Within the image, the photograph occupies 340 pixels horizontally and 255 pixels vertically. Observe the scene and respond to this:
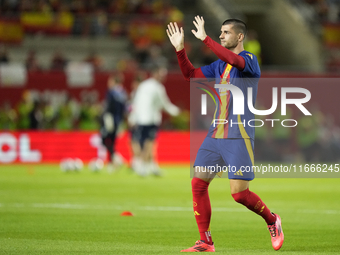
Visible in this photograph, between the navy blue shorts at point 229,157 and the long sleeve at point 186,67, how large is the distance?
28.4 inches

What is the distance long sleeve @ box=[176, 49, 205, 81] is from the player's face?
443mm

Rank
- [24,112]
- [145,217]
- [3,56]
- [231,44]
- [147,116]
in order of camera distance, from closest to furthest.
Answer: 1. [231,44]
2. [145,217]
3. [147,116]
4. [24,112]
5. [3,56]

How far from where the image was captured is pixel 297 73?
2562 centimetres

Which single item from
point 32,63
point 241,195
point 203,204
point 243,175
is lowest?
point 203,204

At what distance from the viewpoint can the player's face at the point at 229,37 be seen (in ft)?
21.7

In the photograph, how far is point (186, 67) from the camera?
6801 millimetres

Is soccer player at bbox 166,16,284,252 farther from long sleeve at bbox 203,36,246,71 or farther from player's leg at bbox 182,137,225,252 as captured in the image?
long sleeve at bbox 203,36,246,71

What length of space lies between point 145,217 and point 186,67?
343 cm

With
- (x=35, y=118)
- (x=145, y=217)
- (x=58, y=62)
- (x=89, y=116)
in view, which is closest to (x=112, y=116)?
(x=89, y=116)

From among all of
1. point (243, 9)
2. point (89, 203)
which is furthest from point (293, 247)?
point (243, 9)

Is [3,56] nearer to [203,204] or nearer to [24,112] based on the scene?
[24,112]

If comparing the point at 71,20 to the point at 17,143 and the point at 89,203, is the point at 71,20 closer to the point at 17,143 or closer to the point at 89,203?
the point at 17,143

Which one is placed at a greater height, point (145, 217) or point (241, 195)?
point (241, 195)

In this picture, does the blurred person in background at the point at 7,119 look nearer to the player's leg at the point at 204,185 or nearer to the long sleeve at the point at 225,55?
the player's leg at the point at 204,185
